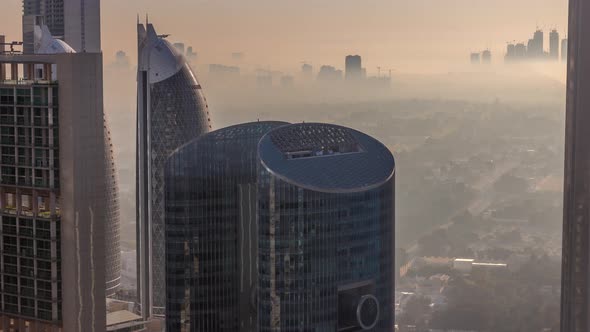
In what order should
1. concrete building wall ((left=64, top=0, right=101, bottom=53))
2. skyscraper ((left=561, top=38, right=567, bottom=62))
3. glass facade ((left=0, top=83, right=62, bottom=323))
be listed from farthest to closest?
concrete building wall ((left=64, top=0, right=101, bottom=53)) → skyscraper ((left=561, top=38, right=567, bottom=62)) → glass facade ((left=0, top=83, right=62, bottom=323))

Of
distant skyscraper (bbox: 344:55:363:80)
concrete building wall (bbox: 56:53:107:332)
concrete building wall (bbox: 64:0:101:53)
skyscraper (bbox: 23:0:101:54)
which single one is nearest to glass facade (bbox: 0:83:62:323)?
concrete building wall (bbox: 56:53:107:332)

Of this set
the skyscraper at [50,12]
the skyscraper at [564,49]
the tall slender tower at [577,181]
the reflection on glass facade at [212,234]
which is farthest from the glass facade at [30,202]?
the skyscraper at [50,12]

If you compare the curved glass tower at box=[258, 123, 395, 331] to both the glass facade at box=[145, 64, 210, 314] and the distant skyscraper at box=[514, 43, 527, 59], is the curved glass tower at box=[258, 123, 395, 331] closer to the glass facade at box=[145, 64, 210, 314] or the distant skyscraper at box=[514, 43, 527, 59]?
the distant skyscraper at box=[514, 43, 527, 59]

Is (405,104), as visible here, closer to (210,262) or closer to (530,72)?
(530,72)

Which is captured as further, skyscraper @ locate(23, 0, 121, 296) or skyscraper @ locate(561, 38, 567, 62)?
skyscraper @ locate(23, 0, 121, 296)

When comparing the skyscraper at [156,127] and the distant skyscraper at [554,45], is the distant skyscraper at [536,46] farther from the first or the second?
the skyscraper at [156,127]

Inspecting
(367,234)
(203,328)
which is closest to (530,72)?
(367,234)
